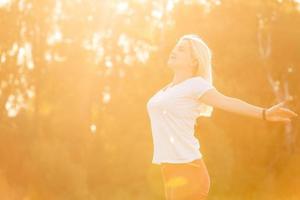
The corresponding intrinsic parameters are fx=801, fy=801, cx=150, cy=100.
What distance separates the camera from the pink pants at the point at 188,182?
5082 mm

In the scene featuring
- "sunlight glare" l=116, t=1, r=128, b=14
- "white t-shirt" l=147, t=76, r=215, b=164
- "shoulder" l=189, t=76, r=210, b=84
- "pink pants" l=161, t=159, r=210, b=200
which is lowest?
"pink pants" l=161, t=159, r=210, b=200

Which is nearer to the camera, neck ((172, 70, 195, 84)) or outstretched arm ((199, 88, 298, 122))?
outstretched arm ((199, 88, 298, 122))

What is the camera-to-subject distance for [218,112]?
119 ft

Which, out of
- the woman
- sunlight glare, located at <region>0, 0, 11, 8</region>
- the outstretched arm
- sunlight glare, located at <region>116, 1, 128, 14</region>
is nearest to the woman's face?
the woman

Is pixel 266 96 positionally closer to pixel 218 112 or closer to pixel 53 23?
pixel 218 112

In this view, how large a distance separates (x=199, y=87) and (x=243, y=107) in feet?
1.05

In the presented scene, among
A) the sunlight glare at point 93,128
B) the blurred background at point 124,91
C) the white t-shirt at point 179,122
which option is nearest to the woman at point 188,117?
the white t-shirt at point 179,122

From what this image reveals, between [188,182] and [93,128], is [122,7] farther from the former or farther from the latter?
[188,182]

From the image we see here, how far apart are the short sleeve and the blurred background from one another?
2340 cm

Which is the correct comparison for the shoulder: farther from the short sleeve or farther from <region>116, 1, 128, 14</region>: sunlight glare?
<region>116, 1, 128, 14</region>: sunlight glare

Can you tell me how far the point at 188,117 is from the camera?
5.15 meters

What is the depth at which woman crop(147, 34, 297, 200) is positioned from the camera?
507cm

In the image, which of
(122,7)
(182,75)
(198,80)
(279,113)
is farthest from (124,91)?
(279,113)

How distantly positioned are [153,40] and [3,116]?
10615 mm
